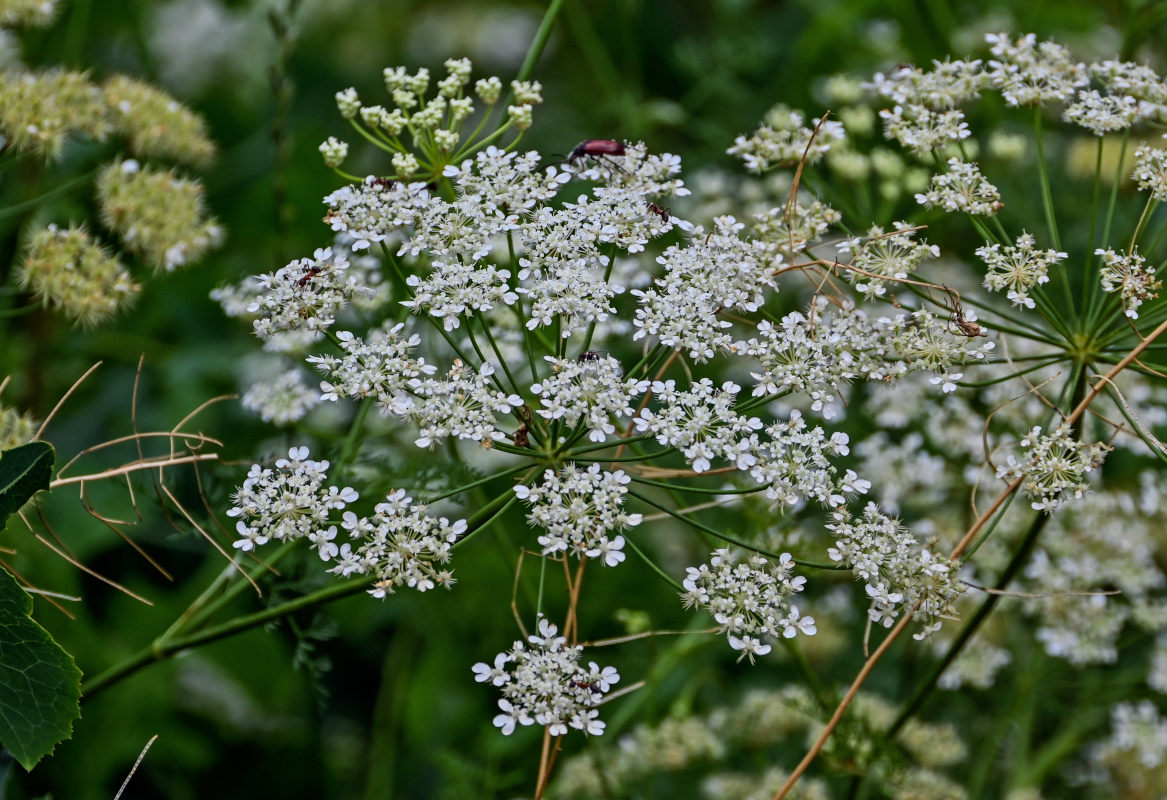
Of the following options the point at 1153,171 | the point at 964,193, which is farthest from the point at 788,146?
the point at 1153,171

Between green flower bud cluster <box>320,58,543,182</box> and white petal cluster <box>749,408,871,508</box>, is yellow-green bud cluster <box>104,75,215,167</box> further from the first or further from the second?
white petal cluster <box>749,408,871,508</box>

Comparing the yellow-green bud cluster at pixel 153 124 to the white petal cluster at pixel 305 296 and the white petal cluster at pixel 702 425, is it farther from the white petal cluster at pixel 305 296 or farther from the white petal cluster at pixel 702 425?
the white petal cluster at pixel 702 425

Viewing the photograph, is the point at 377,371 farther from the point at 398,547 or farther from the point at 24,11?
the point at 24,11

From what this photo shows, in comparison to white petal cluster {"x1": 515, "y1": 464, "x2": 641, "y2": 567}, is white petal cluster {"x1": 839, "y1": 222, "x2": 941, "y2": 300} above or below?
above

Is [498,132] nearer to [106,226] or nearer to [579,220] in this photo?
[579,220]

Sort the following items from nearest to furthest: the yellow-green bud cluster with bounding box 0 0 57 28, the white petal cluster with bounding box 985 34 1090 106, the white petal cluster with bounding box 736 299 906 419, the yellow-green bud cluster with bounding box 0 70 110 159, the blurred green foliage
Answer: the white petal cluster with bounding box 736 299 906 419 → the white petal cluster with bounding box 985 34 1090 106 → the yellow-green bud cluster with bounding box 0 70 110 159 → the yellow-green bud cluster with bounding box 0 0 57 28 → the blurred green foliage

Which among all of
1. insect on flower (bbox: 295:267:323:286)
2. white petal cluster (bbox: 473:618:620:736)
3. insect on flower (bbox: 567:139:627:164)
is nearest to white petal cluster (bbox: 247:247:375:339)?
insect on flower (bbox: 295:267:323:286)
